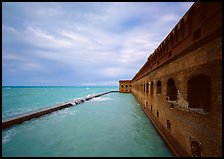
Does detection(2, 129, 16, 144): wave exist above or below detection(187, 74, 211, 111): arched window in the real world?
below

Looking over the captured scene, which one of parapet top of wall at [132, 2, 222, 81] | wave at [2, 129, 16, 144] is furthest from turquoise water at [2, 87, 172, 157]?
parapet top of wall at [132, 2, 222, 81]

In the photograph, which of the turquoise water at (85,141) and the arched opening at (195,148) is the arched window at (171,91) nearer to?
the turquoise water at (85,141)

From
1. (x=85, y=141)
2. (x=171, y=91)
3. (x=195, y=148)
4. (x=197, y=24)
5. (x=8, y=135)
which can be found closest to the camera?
(x=197, y=24)

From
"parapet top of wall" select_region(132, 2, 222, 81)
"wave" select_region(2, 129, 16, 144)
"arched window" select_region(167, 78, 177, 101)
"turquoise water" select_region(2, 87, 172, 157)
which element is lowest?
"wave" select_region(2, 129, 16, 144)

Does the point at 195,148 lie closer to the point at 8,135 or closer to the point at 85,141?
the point at 85,141

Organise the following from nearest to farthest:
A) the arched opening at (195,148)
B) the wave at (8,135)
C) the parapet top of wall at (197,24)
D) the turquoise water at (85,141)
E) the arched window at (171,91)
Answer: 1. the parapet top of wall at (197,24)
2. the arched opening at (195,148)
3. the turquoise water at (85,141)
4. the arched window at (171,91)
5. the wave at (8,135)

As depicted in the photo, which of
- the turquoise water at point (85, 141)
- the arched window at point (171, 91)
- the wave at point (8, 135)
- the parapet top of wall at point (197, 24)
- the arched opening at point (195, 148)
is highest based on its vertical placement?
the parapet top of wall at point (197, 24)

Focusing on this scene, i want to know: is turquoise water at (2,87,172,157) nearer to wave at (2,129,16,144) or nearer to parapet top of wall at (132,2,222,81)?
wave at (2,129,16,144)

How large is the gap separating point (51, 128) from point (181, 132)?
28.0ft

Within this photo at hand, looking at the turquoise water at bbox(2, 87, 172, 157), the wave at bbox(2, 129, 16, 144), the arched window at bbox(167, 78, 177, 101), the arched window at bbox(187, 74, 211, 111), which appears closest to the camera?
the arched window at bbox(187, 74, 211, 111)

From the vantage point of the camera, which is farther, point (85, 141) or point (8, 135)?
point (8, 135)

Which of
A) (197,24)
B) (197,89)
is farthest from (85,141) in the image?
(197,24)

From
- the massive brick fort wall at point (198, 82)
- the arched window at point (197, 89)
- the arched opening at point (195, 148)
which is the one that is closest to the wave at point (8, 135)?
the massive brick fort wall at point (198, 82)

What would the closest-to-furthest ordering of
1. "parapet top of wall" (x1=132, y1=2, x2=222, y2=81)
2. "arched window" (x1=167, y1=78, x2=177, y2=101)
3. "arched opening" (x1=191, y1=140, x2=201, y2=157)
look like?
1. "parapet top of wall" (x1=132, y1=2, x2=222, y2=81)
2. "arched opening" (x1=191, y1=140, x2=201, y2=157)
3. "arched window" (x1=167, y1=78, x2=177, y2=101)
